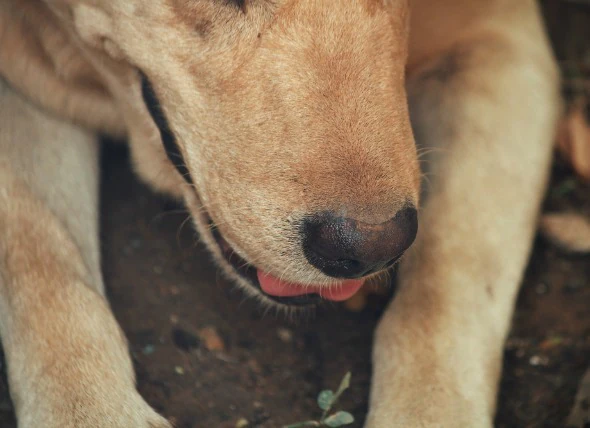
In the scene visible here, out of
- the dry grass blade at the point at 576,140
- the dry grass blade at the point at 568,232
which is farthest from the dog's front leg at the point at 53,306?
the dry grass blade at the point at 576,140

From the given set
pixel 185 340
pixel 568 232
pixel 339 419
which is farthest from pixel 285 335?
pixel 568 232

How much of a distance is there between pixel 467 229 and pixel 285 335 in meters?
0.59

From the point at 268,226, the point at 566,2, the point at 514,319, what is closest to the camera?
the point at 268,226

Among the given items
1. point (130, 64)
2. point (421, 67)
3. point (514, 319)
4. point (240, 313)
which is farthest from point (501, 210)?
point (130, 64)

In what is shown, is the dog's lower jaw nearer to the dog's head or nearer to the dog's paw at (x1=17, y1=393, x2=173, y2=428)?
the dog's head

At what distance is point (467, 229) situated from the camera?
7.73 ft

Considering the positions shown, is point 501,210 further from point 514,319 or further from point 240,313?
point 240,313

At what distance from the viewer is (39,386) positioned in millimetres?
1864

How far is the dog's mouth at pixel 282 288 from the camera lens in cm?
202

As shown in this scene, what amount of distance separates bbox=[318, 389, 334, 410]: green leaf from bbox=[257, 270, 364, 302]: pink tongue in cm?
25

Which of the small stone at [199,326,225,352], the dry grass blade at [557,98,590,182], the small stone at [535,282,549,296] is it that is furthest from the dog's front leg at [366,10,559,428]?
the small stone at [199,326,225,352]

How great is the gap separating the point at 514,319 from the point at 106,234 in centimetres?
124

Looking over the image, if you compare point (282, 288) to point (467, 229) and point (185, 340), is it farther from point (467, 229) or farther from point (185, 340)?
A: point (467, 229)

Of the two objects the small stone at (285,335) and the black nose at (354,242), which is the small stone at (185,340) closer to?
the small stone at (285,335)
